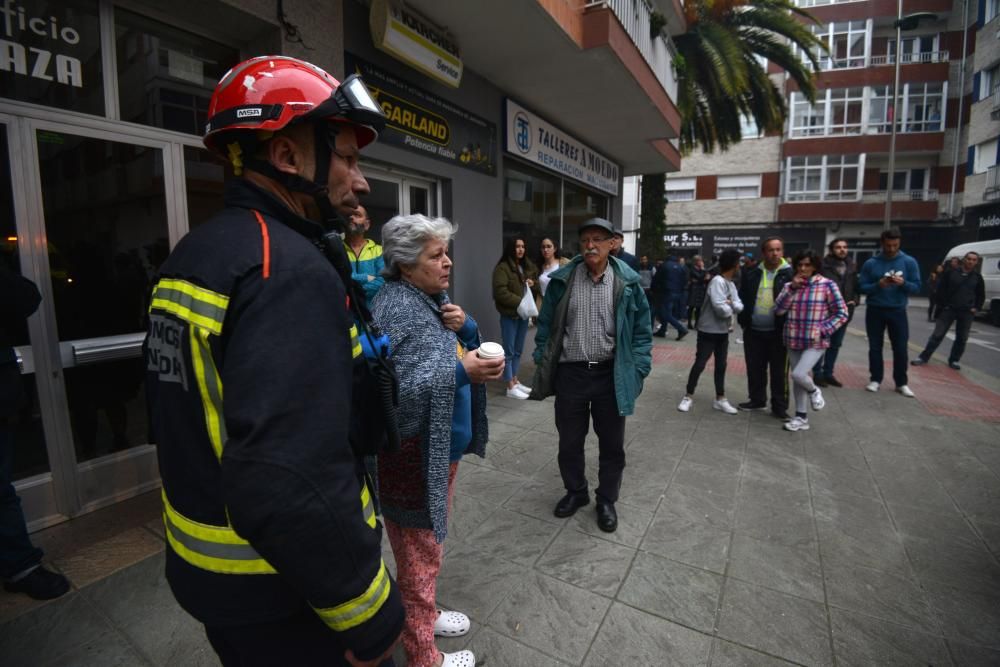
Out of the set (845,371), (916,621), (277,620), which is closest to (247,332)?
(277,620)

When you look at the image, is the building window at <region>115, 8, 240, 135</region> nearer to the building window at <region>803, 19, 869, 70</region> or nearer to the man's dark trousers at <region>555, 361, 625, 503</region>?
the man's dark trousers at <region>555, 361, 625, 503</region>

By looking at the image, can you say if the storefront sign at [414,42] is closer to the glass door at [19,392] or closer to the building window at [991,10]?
the glass door at [19,392]

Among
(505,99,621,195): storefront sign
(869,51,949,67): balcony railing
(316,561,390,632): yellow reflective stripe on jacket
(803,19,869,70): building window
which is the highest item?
(803,19,869,70): building window

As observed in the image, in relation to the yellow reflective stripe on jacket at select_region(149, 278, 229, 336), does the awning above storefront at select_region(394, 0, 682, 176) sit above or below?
above

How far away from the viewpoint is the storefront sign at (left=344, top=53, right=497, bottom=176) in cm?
467

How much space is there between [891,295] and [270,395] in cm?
781

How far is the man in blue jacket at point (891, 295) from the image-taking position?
20.7 feet

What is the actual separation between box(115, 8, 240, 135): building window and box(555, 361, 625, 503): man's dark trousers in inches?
128

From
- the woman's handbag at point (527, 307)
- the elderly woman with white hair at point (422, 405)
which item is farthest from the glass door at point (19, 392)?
the woman's handbag at point (527, 307)

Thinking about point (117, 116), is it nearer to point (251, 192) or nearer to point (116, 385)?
point (116, 385)

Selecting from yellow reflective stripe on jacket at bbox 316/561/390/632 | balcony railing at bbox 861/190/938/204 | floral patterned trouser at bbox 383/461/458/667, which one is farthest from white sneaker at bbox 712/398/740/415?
balcony railing at bbox 861/190/938/204

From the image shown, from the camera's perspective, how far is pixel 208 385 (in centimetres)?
94

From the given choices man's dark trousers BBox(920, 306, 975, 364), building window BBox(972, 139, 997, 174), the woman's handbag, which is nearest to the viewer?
the woman's handbag

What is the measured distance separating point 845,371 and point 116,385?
9.52 metres
